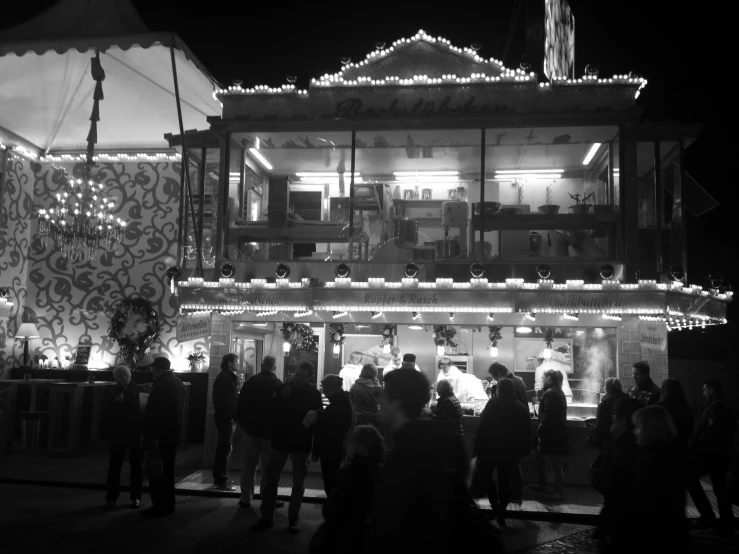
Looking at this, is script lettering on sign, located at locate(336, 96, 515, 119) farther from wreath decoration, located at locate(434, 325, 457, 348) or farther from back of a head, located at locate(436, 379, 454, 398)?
back of a head, located at locate(436, 379, 454, 398)

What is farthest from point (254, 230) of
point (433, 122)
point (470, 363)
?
point (470, 363)

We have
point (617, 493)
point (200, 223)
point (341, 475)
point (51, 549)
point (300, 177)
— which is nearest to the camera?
point (341, 475)

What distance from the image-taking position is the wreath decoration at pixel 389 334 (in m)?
12.4

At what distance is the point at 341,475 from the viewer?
3648 mm

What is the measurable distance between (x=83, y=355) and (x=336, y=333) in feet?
20.5

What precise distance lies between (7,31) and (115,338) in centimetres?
653

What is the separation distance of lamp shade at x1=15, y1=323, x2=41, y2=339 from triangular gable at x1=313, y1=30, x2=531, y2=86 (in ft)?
27.3

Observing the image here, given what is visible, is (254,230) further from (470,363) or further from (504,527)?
(504,527)

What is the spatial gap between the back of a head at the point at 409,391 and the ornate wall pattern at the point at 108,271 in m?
12.3

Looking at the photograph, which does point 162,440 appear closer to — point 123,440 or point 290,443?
point 123,440

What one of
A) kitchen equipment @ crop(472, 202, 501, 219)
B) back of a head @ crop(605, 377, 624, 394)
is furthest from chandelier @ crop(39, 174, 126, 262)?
back of a head @ crop(605, 377, 624, 394)

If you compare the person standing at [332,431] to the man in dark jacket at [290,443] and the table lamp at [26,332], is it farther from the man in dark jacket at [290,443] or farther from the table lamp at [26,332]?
the table lamp at [26,332]

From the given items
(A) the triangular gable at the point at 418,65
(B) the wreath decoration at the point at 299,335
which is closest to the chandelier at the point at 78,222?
(B) the wreath decoration at the point at 299,335

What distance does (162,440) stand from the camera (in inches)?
311
